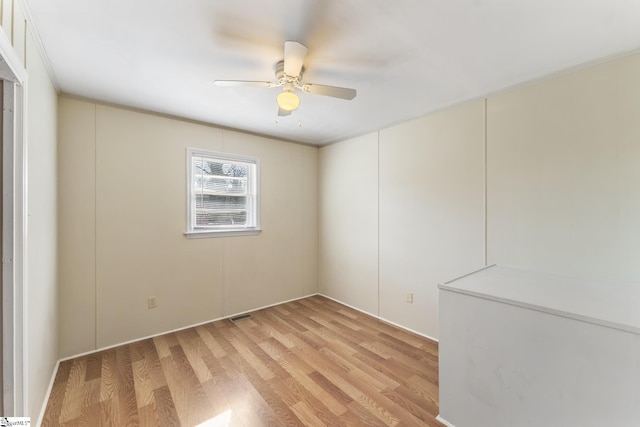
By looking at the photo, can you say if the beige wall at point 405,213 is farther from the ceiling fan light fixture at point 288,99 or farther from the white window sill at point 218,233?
the ceiling fan light fixture at point 288,99

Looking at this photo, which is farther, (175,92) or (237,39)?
(175,92)

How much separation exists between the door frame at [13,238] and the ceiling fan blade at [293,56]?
130 cm

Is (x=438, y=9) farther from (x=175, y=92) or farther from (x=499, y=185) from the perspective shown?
(x=175, y=92)

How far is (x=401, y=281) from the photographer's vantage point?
3.09 meters

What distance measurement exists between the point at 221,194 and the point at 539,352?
328 centimetres

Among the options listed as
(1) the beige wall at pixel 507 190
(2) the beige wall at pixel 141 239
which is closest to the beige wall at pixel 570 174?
(1) the beige wall at pixel 507 190

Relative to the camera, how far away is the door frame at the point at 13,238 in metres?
1.28

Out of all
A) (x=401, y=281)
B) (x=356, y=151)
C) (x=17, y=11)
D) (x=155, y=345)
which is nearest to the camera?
(x=17, y=11)

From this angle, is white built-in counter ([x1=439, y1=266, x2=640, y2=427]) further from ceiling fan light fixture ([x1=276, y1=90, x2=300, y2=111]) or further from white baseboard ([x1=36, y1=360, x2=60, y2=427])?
white baseboard ([x1=36, y1=360, x2=60, y2=427])

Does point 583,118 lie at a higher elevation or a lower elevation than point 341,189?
higher

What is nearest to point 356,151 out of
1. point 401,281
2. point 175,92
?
point 401,281

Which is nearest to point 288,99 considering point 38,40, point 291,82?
point 291,82

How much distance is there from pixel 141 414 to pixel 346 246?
9.01 feet

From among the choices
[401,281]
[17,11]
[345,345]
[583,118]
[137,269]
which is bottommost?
[345,345]
